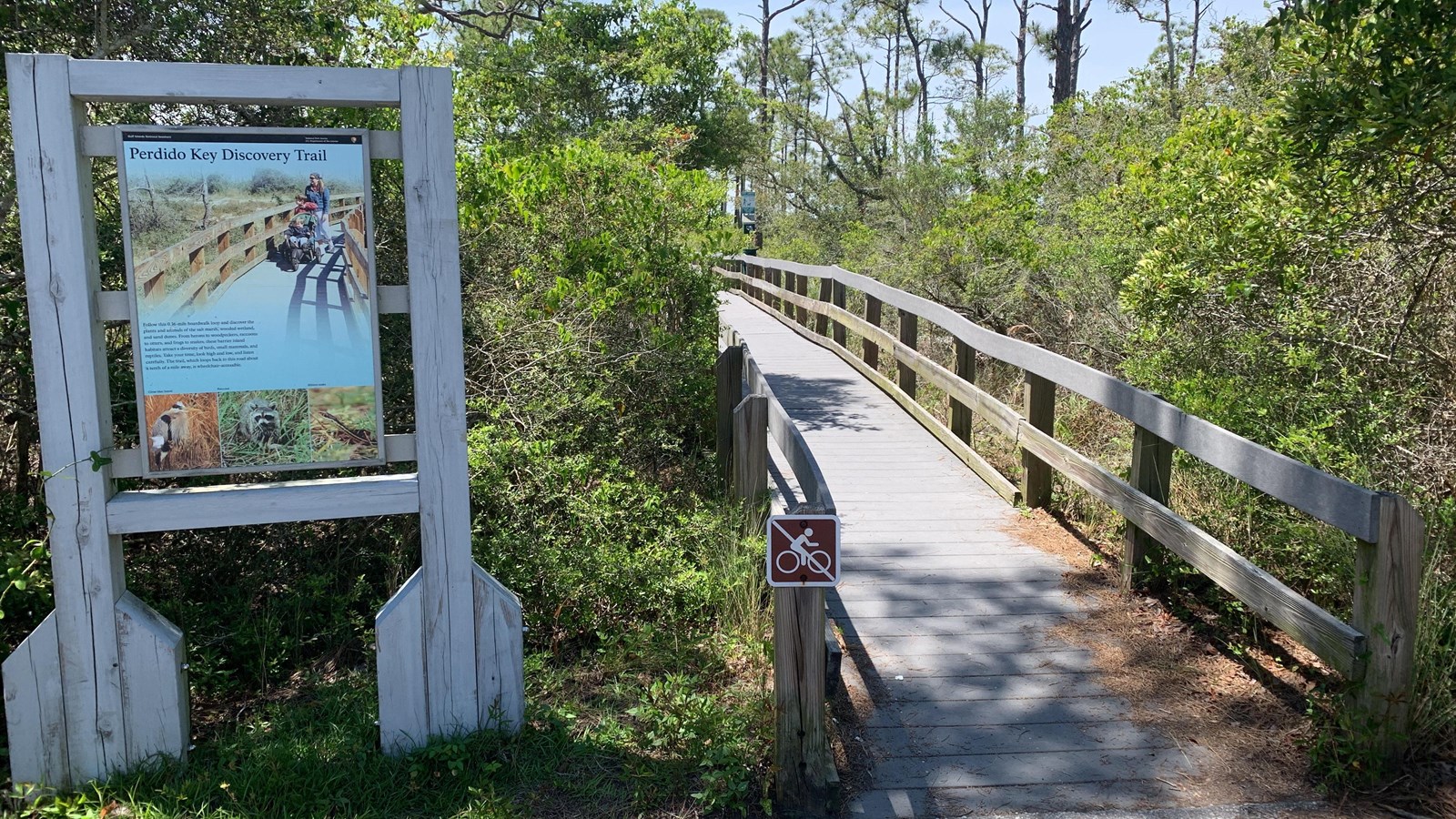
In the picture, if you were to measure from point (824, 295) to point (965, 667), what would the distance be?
969 cm

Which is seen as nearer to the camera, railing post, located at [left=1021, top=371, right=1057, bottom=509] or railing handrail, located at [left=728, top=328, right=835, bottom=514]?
railing handrail, located at [left=728, top=328, right=835, bottom=514]

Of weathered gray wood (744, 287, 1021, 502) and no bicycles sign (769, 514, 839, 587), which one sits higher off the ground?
no bicycles sign (769, 514, 839, 587)

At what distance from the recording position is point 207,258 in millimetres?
3857

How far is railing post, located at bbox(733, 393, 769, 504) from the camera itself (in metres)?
5.42

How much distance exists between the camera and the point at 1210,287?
615cm

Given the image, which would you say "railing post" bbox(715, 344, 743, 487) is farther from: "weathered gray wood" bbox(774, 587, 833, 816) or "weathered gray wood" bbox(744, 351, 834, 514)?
"weathered gray wood" bbox(774, 587, 833, 816)

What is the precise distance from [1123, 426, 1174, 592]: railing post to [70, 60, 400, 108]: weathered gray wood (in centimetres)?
373

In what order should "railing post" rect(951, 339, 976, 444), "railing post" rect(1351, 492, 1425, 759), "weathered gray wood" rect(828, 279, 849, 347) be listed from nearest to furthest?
"railing post" rect(1351, 492, 1425, 759) < "railing post" rect(951, 339, 976, 444) < "weathered gray wood" rect(828, 279, 849, 347)

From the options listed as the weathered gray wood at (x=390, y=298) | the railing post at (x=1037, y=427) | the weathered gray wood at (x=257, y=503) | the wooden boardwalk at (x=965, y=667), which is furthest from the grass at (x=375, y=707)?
the railing post at (x=1037, y=427)

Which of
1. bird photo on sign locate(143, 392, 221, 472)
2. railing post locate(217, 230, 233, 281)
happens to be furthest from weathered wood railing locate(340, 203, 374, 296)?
bird photo on sign locate(143, 392, 221, 472)

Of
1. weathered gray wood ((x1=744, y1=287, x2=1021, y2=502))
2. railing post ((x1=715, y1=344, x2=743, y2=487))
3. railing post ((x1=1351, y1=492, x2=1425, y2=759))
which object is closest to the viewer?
railing post ((x1=1351, y1=492, x2=1425, y2=759))

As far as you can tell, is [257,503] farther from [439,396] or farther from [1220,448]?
[1220,448]

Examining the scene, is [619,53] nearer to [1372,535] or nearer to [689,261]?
[689,261]

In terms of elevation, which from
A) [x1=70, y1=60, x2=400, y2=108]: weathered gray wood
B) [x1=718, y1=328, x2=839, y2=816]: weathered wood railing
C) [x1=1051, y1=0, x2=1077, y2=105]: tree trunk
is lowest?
[x1=718, y1=328, x2=839, y2=816]: weathered wood railing
